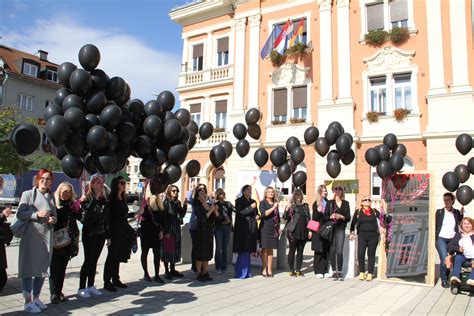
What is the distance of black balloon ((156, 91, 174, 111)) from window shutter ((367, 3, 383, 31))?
48.1 feet

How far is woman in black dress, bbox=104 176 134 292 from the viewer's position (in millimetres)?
6277

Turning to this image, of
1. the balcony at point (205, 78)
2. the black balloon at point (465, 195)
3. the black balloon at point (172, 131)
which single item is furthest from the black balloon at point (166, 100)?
the balcony at point (205, 78)

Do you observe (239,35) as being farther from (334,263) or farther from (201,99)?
(334,263)

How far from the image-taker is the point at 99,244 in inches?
237

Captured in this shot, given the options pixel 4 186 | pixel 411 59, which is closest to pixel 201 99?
pixel 411 59

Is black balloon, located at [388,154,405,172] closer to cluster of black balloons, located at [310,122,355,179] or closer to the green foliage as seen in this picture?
cluster of black balloons, located at [310,122,355,179]

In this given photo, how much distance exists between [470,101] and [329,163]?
918 centimetres

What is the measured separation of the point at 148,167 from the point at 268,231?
3219 mm

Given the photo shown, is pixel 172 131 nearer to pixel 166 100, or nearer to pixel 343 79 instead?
pixel 166 100

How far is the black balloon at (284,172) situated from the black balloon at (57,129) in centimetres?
664

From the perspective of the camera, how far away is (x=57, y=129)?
16.1 ft

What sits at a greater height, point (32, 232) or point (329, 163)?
point (329, 163)

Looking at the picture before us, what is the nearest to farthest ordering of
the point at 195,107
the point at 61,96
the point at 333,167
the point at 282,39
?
the point at 61,96 < the point at 333,167 < the point at 282,39 < the point at 195,107

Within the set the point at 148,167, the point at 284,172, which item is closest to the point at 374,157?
the point at 284,172
